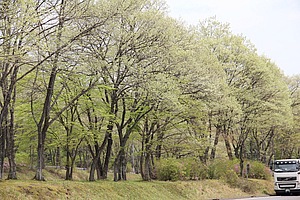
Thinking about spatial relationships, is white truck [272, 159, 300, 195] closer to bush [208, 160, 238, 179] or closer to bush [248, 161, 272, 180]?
bush [208, 160, 238, 179]

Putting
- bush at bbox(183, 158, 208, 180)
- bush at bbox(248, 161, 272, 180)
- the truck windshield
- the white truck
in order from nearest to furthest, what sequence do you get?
bush at bbox(183, 158, 208, 180)
the white truck
the truck windshield
bush at bbox(248, 161, 272, 180)

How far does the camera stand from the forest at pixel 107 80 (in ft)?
53.0

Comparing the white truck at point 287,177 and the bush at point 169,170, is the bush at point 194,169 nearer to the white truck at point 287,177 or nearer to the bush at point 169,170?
the bush at point 169,170

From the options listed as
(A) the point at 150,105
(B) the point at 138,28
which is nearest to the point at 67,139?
(A) the point at 150,105

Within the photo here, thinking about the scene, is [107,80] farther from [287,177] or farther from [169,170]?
[287,177]

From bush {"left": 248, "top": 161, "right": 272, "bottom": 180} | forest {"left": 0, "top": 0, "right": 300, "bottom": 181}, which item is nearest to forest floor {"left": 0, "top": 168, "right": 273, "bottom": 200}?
forest {"left": 0, "top": 0, "right": 300, "bottom": 181}

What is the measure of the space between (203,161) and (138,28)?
49.0 ft

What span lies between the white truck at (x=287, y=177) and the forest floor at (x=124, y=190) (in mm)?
2074

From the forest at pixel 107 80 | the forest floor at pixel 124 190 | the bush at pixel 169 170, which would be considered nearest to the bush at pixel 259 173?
the forest floor at pixel 124 190

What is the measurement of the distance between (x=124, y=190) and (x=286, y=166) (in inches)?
622

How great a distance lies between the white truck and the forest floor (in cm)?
207

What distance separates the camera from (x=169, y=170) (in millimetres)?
28531

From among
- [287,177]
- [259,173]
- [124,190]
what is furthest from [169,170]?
[259,173]

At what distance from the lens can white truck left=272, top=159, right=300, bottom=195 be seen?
30375 millimetres
